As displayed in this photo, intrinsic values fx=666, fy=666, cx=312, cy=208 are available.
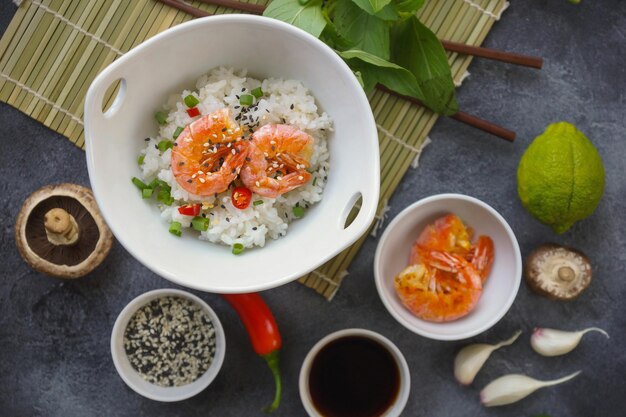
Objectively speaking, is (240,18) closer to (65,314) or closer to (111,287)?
(111,287)

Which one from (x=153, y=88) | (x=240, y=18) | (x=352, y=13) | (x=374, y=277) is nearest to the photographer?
(x=240, y=18)

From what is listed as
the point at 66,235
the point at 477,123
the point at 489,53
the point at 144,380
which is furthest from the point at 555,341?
the point at 66,235

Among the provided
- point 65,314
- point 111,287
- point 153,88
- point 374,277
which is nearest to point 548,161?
point 374,277

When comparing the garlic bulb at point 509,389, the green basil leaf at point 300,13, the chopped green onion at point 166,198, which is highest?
the green basil leaf at point 300,13

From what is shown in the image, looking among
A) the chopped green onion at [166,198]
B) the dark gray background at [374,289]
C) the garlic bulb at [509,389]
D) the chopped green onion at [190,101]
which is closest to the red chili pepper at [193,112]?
the chopped green onion at [190,101]

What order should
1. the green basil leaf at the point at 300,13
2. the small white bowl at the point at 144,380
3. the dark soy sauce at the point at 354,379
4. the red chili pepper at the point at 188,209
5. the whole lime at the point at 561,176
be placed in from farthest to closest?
the dark soy sauce at the point at 354,379, the small white bowl at the point at 144,380, the whole lime at the point at 561,176, the green basil leaf at the point at 300,13, the red chili pepper at the point at 188,209

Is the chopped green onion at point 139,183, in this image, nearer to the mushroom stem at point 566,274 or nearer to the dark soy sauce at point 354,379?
the dark soy sauce at point 354,379
